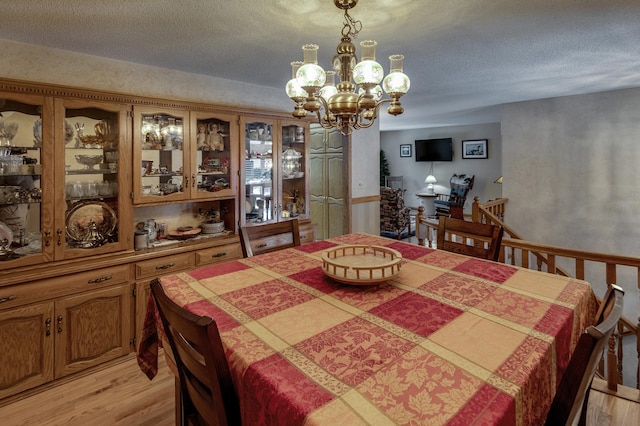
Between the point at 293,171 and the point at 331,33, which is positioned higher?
the point at 331,33

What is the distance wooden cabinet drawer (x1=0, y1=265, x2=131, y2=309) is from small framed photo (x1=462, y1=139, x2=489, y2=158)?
8387 mm

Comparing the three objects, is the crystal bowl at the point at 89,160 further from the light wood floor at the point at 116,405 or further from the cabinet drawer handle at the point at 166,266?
the light wood floor at the point at 116,405

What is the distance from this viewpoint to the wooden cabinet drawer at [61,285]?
2.14 metres

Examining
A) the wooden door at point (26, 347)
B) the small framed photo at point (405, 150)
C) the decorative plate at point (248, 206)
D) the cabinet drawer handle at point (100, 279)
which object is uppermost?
the small framed photo at point (405, 150)

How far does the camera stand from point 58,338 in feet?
7.57

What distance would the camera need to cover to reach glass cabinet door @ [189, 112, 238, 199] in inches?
122

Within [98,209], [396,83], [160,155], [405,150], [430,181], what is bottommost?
[98,209]

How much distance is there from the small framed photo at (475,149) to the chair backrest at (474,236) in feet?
23.6

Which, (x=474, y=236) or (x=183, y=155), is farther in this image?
(x=183, y=155)

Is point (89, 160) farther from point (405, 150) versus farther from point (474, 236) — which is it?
point (405, 150)

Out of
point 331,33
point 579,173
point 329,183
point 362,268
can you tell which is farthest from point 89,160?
point 579,173

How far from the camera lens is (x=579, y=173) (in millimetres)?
4625

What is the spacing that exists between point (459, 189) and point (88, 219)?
8221 mm

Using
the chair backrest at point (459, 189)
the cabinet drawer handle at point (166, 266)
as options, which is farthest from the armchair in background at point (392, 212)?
the cabinet drawer handle at point (166, 266)
